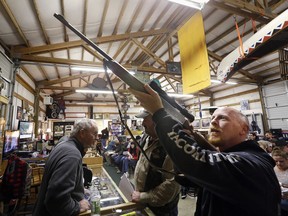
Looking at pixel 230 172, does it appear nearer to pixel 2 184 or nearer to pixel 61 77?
pixel 2 184

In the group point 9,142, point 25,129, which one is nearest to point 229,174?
point 9,142

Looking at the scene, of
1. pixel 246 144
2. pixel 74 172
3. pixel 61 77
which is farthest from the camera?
pixel 61 77

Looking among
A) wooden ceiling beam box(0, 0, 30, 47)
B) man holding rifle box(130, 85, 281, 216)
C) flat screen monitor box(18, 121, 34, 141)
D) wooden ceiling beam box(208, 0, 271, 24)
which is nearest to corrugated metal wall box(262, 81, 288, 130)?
wooden ceiling beam box(208, 0, 271, 24)

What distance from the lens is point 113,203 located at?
1640 millimetres

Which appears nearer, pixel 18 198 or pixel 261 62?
pixel 18 198

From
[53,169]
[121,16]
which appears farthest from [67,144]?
[121,16]

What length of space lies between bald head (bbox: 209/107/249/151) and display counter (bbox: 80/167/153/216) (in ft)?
3.03

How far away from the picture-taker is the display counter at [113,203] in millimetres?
1427

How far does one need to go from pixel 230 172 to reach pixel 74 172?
3.83 feet

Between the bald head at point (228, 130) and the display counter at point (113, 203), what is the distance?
0.92 m

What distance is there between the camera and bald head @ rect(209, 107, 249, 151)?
2.96 feet

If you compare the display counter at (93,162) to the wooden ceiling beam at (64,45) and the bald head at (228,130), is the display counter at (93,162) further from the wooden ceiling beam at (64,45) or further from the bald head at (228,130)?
the wooden ceiling beam at (64,45)

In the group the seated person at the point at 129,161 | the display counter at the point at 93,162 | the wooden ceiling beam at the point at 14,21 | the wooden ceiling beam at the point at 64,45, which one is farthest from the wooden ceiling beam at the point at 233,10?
the seated person at the point at 129,161

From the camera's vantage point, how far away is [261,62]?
789 cm
